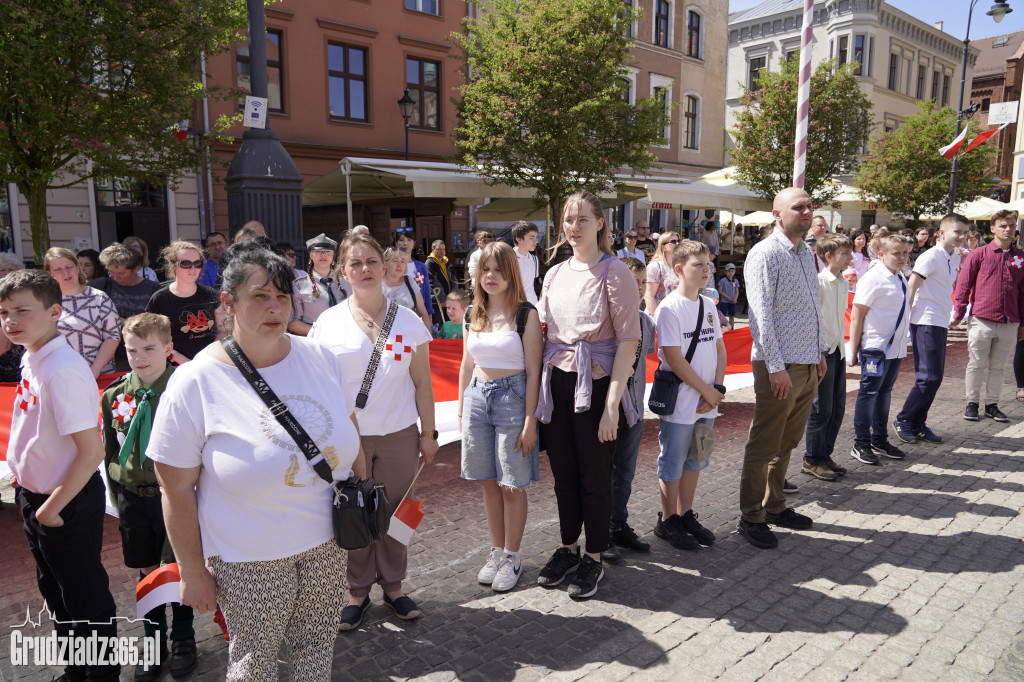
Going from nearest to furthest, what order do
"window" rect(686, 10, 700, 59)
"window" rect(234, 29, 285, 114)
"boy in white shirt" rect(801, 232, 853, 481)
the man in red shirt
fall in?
"boy in white shirt" rect(801, 232, 853, 481) → the man in red shirt → "window" rect(234, 29, 285, 114) → "window" rect(686, 10, 700, 59)

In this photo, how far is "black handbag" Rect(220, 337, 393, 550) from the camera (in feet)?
7.14

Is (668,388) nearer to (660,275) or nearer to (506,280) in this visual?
(506,280)

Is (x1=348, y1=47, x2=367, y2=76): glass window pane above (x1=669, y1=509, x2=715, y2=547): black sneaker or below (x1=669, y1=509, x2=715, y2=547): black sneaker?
above

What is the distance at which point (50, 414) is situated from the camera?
2.76 meters

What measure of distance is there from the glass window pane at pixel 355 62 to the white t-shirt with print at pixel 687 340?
19.0m

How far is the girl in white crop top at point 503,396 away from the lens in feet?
12.1

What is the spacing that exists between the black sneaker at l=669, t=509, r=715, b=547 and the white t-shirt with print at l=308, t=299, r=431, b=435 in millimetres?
2074

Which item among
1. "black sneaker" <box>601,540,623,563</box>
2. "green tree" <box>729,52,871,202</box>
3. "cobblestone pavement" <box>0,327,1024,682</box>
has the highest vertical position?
"green tree" <box>729,52,871,202</box>

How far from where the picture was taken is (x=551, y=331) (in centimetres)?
381

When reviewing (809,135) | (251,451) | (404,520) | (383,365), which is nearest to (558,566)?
(404,520)

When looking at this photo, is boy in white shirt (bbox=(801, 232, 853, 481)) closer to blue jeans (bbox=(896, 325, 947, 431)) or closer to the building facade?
blue jeans (bbox=(896, 325, 947, 431))

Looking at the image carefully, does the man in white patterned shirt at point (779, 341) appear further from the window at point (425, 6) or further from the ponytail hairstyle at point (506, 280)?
the window at point (425, 6)

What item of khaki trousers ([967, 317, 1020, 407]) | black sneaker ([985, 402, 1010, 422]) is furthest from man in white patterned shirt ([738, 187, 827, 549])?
black sneaker ([985, 402, 1010, 422])

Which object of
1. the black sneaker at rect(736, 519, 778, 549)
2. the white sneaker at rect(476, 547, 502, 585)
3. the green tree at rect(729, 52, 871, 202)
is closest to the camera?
the white sneaker at rect(476, 547, 502, 585)
